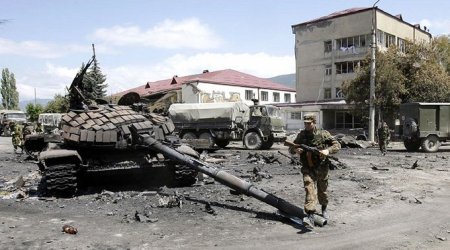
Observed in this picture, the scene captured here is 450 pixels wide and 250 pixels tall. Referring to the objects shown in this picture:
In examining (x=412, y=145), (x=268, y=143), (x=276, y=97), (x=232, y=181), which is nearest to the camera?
(x=232, y=181)

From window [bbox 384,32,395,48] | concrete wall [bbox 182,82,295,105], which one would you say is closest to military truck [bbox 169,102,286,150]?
concrete wall [bbox 182,82,295,105]

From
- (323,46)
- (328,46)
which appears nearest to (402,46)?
(328,46)

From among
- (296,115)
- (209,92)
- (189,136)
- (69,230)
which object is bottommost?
(69,230)

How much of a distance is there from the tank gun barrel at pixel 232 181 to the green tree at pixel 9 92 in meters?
96.8

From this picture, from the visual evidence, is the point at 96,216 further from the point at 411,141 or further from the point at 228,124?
the point at 411,141

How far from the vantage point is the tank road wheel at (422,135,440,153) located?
65.0 ft

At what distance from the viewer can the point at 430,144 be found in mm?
19891

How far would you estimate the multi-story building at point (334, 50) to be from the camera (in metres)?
39.8

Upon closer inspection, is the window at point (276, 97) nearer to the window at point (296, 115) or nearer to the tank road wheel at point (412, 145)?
the window at point (296, 115)

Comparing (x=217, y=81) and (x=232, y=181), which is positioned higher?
(x=217, y=81)

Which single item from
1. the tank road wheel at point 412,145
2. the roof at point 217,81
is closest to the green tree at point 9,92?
the roof at point 217,81

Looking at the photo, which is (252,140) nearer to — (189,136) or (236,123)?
(236,123)

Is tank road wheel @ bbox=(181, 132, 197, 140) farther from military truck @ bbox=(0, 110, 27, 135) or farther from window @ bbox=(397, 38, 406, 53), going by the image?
military truck @ bbox=(0, 110, 27, 135)

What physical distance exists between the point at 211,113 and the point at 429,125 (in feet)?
33.8
